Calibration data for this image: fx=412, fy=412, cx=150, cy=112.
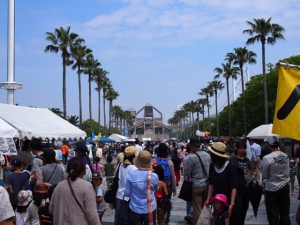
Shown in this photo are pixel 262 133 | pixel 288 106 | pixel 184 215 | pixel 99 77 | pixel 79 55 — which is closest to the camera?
pixel 288 106

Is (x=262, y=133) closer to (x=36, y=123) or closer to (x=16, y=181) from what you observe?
(x=36, y=123)

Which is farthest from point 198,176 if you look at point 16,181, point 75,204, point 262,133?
point 262,133

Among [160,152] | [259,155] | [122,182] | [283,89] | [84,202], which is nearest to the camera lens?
[84,202]

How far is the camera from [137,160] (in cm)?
554

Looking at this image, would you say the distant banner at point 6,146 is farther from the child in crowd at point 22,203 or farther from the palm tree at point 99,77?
the palm tree at point 99,77

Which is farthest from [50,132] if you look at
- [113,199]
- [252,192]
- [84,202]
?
[84,202]

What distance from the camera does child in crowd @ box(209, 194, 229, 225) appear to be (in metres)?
5.53

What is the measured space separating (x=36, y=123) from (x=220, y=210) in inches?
393

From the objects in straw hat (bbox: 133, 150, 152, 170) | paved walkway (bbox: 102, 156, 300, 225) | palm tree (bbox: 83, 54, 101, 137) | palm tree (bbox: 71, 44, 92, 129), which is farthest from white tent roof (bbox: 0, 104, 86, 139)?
palm tree (bbox: 83, 54, 101, 137)

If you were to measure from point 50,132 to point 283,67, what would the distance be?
32.1ft

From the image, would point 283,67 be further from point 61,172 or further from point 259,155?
point 259,155

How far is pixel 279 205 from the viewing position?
22.3 feet

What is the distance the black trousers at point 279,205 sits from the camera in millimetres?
6723

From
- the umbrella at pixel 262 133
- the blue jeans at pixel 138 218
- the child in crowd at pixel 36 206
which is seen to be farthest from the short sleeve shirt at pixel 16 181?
the umbrella at pixel 262 133
